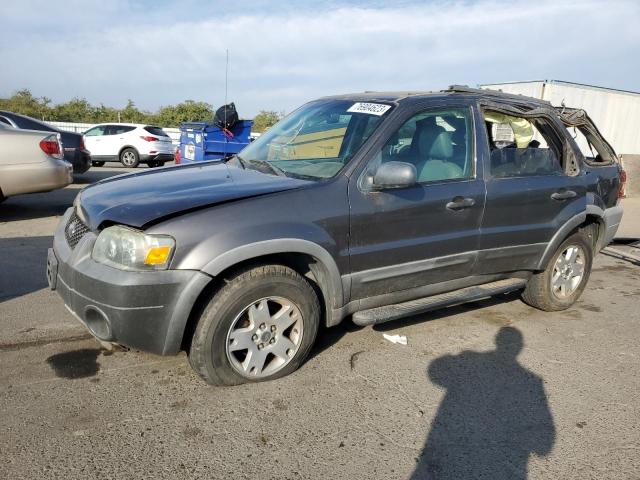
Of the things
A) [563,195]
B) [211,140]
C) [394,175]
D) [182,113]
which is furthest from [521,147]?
[182,113]

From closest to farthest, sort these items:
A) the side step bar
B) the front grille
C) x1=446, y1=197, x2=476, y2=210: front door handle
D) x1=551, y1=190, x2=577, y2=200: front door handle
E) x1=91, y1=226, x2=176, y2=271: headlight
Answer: x1=91, y1=226, x2=176, y2=271: headlight < the front grille < the side step bar < x1=446, y1=197, x2=476, y2=210: front door handle < x1=551, y1=190, x2=577, y2=200: front door handle

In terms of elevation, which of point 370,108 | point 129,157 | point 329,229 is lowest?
point 129,157

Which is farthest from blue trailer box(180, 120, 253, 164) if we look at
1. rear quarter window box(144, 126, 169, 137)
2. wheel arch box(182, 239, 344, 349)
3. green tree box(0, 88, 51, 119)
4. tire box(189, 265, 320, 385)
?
green tree box(0, 88, 51, 119)

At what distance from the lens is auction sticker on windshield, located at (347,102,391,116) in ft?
11.6

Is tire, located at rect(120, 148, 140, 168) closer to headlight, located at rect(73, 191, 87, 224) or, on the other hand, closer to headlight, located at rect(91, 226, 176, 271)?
headlight, located at rect(73, 191, 87, 224)

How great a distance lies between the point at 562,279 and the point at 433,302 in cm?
162

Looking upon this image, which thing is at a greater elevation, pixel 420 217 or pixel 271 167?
pixel 271 167

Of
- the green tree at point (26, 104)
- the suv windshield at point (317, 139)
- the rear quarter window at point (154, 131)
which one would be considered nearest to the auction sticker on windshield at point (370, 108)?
the suv windshield at point (317, 139)

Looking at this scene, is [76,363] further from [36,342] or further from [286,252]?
[286,252]

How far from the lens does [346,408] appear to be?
9.50ft

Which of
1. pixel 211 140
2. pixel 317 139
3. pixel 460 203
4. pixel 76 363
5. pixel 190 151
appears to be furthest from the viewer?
pixel 190 151

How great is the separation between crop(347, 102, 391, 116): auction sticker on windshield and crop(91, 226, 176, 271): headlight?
1.74 meters

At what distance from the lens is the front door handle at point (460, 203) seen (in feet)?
11.6

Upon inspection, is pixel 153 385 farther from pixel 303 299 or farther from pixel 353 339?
pixel 353 339
